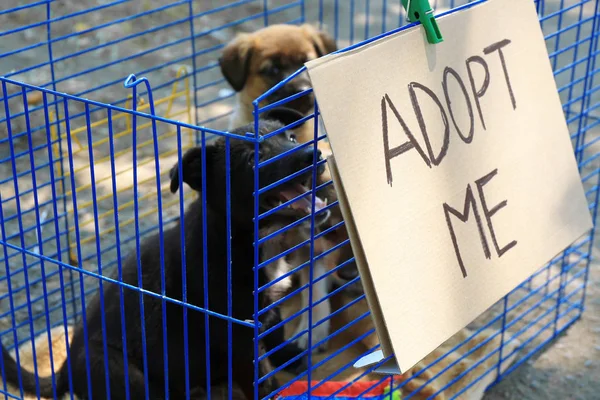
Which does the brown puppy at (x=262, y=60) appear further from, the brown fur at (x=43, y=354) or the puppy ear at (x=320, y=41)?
the brown fur at (x=43, y=354)

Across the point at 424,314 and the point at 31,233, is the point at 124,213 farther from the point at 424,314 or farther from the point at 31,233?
the point at 424,314

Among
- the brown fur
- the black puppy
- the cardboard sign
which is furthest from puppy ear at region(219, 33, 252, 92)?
the cardboard sign

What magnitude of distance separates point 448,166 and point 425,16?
0.35m

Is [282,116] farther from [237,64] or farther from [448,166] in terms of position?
[237,64]

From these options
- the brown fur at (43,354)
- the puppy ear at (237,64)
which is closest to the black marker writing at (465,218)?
the brown fur at (43,354)

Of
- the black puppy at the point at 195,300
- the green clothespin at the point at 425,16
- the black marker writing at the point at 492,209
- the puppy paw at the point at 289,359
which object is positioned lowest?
the puppy paw at the point at 289,359

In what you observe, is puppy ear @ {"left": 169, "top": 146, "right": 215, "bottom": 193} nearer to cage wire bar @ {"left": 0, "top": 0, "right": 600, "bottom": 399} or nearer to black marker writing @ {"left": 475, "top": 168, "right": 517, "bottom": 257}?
cage wire bar @ {"left": 0, "top": 0, "right": 600, "bottom": 399}

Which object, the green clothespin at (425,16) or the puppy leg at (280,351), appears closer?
the green clothespin at (425,16)

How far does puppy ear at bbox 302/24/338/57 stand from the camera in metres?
3.99

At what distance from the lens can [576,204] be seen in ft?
8.04

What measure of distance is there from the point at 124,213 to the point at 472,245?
2348 mm

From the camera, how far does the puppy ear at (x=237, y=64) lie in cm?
390

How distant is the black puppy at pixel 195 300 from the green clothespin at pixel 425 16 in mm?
610

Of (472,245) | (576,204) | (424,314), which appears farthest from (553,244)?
(424,314)
